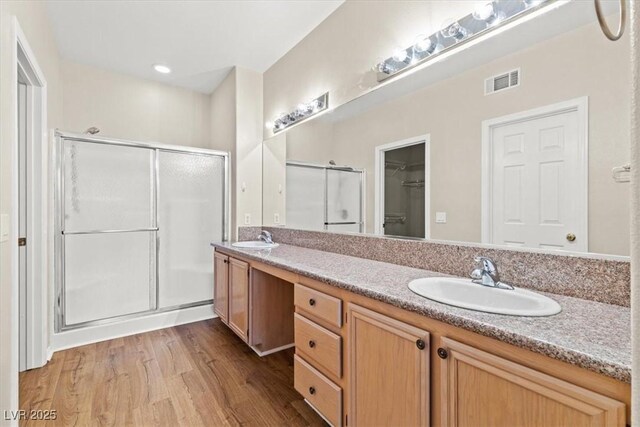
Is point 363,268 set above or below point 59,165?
below

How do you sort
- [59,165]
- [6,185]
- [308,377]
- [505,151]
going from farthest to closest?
[59,165] → [308,377] → [6,185] → [505,151]

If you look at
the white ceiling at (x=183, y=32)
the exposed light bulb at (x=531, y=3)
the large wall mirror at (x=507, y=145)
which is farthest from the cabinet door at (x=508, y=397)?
the white ceiling at (x=183, y=32)

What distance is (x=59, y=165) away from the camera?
8.04 feet

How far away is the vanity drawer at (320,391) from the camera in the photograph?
1388 mm

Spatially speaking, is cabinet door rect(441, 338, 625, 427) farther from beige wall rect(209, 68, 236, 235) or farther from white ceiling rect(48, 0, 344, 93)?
beige wall rect(209, 68, 236, 235)

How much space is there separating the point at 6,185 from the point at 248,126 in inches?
80.7

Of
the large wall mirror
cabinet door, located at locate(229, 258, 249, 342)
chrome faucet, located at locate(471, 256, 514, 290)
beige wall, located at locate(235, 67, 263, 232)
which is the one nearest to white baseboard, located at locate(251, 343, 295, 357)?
cabinet door, located at locate(229, 258, 249, 342)

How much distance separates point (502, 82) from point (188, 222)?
2.87 metres

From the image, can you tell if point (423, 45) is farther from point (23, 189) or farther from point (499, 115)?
point (23, 189)

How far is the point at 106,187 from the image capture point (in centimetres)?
269

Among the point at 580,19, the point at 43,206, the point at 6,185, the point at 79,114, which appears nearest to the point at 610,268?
the point at 580,19

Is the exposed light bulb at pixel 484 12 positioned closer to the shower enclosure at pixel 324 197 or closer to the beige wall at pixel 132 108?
the shower enclosure at pixel 324 197

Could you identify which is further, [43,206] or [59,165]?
[59,165]

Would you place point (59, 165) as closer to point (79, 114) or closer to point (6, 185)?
point (79, 114)
